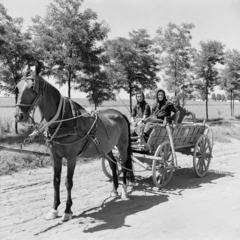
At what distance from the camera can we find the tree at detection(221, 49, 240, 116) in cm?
2709

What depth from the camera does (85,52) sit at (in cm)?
1366

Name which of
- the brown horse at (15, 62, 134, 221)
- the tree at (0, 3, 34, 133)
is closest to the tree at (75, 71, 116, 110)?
the tree at (0, 3, 34, 133)

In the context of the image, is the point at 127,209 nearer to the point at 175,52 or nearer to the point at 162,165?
the point at 162,165

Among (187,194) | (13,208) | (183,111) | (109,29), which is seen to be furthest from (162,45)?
(13,208)

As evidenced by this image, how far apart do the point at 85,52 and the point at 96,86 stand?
1.97 m

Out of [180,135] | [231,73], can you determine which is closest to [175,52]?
[231,73]

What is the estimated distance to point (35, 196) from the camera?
5.76 metres

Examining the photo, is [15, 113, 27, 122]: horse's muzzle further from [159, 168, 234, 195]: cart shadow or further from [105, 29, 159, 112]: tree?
[105, 29, 159, 112]: tree

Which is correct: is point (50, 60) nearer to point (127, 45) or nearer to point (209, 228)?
point (127, 45)

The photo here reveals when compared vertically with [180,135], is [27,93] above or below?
above

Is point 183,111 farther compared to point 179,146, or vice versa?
point 183,111

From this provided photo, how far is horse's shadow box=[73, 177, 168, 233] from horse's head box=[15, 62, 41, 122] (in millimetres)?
1936

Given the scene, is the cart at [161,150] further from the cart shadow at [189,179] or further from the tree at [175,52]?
the tree at [175,52]

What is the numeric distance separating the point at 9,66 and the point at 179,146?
947 cm
